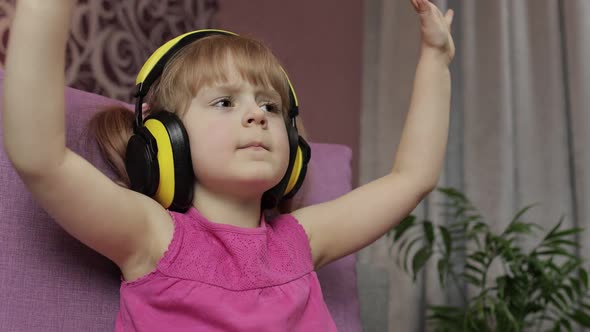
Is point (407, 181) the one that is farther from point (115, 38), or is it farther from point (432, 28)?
point (115, 38)

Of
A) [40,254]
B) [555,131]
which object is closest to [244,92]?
[40,254]

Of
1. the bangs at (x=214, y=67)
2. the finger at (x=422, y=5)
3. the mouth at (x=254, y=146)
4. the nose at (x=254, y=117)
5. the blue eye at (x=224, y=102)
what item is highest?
the finger at (x=422, y=5)

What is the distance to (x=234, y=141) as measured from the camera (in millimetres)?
970

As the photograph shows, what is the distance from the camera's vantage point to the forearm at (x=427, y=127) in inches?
46.5

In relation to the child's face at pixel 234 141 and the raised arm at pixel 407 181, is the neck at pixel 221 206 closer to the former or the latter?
the child's face at pixel 234 141

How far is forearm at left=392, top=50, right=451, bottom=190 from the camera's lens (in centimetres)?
118

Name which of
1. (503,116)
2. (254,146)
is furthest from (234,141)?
(503,116)

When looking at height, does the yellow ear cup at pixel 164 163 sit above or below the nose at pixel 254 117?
below

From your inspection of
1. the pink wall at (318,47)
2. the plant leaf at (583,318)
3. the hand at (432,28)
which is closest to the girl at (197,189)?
the hand at (432,28)

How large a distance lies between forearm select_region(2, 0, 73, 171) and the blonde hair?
0.26 metres

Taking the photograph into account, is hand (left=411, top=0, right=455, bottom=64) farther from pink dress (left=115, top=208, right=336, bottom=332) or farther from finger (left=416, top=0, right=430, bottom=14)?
pink dress (left=115, top=208, right=336, bottom=332)

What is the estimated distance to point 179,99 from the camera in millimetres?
1015

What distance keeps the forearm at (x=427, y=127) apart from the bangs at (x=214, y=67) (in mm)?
264

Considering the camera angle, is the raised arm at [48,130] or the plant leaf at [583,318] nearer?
the raised arm at [48,130]
